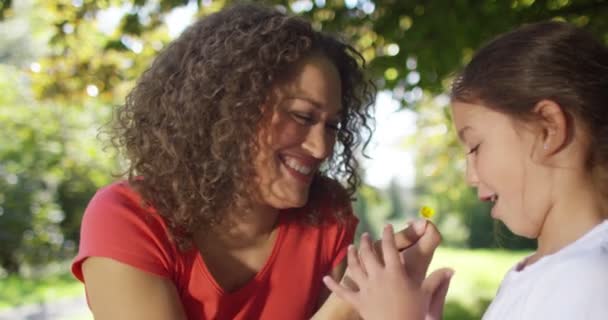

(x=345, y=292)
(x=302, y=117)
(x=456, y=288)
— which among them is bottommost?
(x=456, y=288)

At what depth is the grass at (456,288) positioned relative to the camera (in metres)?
7.53

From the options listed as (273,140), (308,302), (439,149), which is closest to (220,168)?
(273,140)

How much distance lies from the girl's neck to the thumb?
0.36 m

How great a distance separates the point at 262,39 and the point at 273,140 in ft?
0.97

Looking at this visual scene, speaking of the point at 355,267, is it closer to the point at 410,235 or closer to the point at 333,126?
the point at 410,235

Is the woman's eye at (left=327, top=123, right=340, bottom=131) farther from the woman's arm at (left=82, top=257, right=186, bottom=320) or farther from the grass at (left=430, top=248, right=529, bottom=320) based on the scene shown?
the grass at (left=430, top=248, right=529, bottom=320)

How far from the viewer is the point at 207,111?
1910 millimetres

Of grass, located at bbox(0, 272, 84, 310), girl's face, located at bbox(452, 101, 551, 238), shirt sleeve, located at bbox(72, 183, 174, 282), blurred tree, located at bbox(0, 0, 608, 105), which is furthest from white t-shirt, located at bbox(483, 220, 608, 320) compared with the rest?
grass, located at bbox(0, 272, 84, 310)

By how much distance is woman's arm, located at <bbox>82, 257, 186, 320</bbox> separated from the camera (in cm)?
173

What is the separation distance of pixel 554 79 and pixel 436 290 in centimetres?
60

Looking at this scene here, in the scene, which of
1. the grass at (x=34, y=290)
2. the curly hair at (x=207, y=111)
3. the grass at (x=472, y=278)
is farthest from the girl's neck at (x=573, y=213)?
the grass at (x=34, y=290)

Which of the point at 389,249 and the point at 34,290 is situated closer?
the point at 389,249

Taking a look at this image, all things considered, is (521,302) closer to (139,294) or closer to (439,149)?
(139,294)

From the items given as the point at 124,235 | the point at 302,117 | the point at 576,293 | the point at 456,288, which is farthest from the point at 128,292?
the point at 456,288
